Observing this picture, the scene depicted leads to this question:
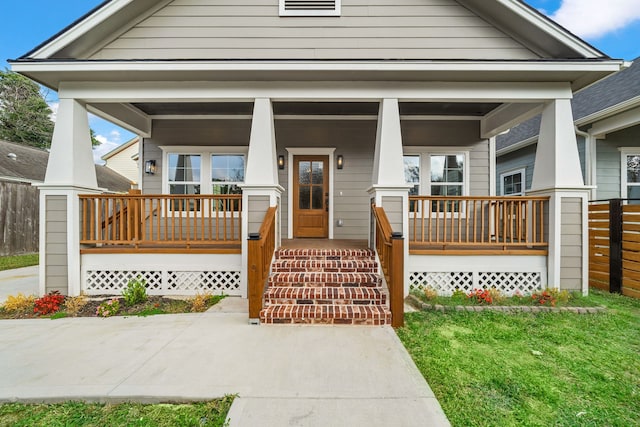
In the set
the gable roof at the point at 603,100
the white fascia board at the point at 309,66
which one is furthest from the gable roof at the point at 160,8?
the gable roof at the point at 603,100

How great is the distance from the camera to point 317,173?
7.21m

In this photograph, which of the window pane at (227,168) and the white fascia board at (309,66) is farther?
the window pane at (227,168)

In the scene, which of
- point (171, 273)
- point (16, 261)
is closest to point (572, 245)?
point (171, 273)

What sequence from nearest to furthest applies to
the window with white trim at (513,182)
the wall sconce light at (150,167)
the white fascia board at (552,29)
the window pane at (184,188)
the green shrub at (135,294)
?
the green shrub at (135,294), the white fascia board at (552,29), the wall sconce light at (150,167), the window pane at (184,188), the window with white trim at (513,182)

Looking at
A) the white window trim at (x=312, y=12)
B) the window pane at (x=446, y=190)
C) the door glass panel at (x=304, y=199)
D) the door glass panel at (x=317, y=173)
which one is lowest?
the door glass panel at (x=304, y=199)

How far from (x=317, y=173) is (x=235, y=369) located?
16.9ft

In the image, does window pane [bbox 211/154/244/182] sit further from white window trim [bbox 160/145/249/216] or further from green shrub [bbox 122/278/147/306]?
green shrub [bbox 122/278/147/306]

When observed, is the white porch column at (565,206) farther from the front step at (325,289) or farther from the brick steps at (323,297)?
the brick steps at (323,297)

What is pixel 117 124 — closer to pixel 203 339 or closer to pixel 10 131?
pixel 203 339

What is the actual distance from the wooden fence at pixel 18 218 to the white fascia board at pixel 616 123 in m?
16.9

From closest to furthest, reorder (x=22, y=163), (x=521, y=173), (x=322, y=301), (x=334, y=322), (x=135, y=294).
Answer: (x=334, y=322), (x=322, y=301), (x=135, y=294), (x=521, y=173), (x=22, y=163)

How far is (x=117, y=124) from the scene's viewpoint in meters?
6.46

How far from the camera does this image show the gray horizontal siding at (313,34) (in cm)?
517

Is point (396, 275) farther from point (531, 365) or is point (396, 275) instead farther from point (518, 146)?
point (518, 146)
